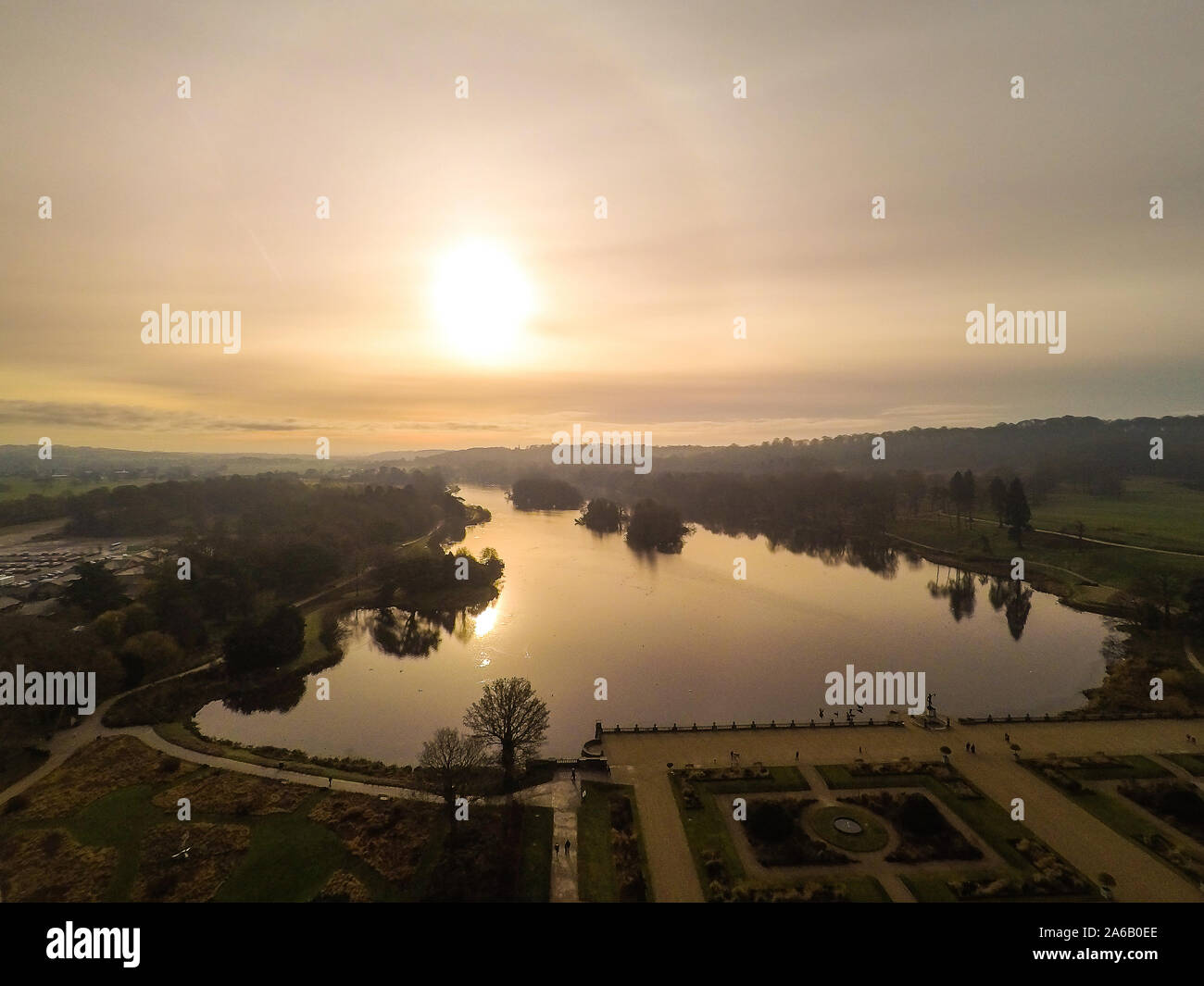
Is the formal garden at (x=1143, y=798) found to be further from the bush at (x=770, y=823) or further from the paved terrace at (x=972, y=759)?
the bush at (x=770, y=823)

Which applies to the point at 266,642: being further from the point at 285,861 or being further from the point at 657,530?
the point at 657,530

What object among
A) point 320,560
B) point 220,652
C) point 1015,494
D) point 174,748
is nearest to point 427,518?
point 320,560

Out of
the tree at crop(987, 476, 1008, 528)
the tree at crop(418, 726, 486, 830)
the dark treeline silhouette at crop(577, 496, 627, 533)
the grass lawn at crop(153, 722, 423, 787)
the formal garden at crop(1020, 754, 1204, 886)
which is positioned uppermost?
the tree at crop(987, 476, 1008, 528)

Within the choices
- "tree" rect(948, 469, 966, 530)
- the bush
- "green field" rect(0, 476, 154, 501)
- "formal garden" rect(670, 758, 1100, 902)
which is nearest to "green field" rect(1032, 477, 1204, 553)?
"tree" rect(948, 469, 966, 530)

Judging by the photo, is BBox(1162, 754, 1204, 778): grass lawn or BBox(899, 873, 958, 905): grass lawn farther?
BBox(1162, 754, 1204, 778): grass lawn

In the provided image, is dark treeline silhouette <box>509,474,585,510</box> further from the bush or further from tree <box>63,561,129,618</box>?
the bush

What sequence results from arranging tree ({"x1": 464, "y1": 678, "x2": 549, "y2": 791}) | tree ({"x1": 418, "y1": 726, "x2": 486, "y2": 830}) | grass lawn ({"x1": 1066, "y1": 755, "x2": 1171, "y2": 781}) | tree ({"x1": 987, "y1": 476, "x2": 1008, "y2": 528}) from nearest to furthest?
tree ({"x1": 418, "y1": 726, "x2": 486, "y2": 830}), grass lawn ({"x1": 1066, "y1": 755, "x2": 1171, "y2": 781}), tree ({"x1": 464, "y1": 678, "x2": 549, "y2": 791}), tree ({"x1": 987, "y1": 476, "x2": 1008, "y2": 528})

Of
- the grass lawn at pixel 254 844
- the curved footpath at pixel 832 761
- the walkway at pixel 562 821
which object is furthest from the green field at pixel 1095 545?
the grass lawn at pixel 254 844
